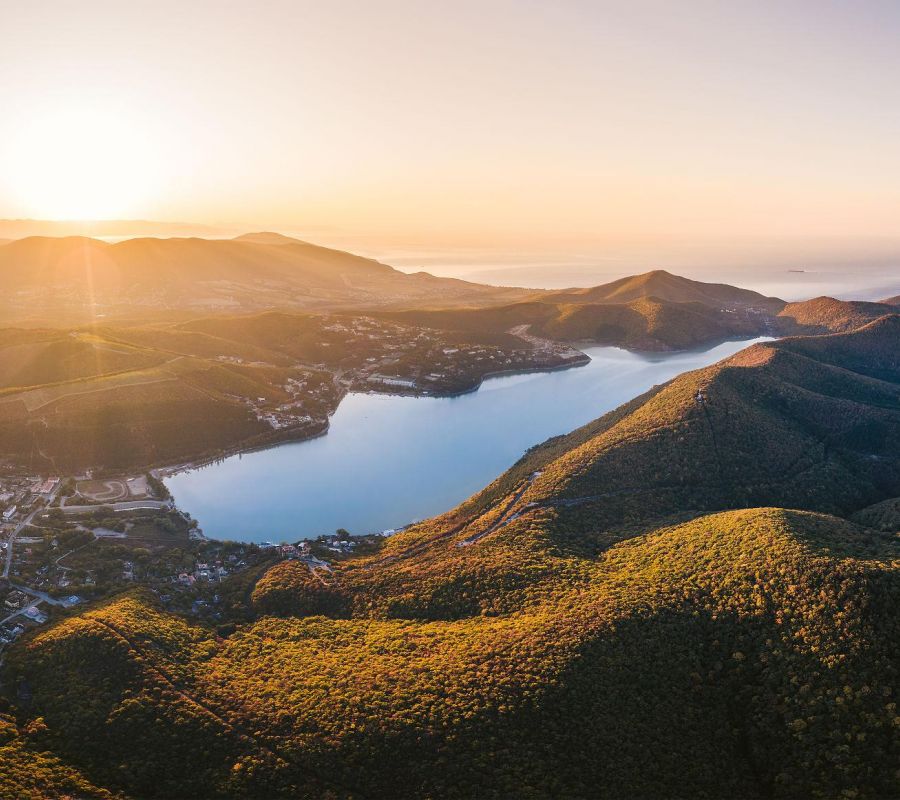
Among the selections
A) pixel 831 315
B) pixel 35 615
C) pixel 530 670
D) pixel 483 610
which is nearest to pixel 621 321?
pixel 831 315

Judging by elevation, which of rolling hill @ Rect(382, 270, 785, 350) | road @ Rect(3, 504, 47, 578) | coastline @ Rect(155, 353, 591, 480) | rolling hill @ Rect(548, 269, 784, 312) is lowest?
road @ Rect(3, 504, 47, 578)

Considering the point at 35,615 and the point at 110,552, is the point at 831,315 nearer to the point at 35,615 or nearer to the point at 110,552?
the point at 110,552

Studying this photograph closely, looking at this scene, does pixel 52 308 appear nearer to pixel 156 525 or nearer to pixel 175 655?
pixel 156 525

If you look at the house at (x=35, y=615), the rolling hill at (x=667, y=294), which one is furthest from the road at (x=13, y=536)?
the rolling hill at (x=667, y=294)

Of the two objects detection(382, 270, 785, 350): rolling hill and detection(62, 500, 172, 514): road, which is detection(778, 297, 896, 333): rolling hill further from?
detection(62, 500, 172, 514): road

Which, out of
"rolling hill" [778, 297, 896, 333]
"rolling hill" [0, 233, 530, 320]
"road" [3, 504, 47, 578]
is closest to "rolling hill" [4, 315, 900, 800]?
"road" [3, 504, 47, 578]

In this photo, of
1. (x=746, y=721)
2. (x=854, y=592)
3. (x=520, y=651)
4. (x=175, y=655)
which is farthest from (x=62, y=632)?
(x=854, y=592)

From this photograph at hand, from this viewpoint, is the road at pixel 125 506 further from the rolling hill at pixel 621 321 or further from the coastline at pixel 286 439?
the rolling hill at pixel 621 321

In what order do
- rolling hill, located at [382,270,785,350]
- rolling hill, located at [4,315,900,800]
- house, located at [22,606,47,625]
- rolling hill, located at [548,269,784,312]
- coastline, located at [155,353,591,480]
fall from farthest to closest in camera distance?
1. rolling hill, located at [548,269,784,312]
2. rolling hill, located at [382,270,785,350]
3. coastline, located at [155,353,591,480]
4. house, located at [22,606,47,625]
5. rolling hill, located at [4,315,900,800]
